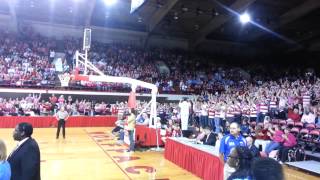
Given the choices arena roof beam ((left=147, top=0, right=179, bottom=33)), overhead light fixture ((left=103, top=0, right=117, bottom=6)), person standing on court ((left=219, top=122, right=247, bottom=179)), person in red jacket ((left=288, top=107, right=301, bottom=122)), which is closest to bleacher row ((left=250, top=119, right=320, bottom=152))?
person in red jacket ((left=288, top=107, right=301, bottom=122))

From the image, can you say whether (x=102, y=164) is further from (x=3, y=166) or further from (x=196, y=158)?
(x=3, y=166)

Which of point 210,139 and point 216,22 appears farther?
point 216,22

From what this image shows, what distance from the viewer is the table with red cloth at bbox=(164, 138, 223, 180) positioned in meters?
7.75

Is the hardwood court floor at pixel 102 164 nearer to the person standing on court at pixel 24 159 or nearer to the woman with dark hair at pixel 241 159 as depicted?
the person standing on court at pixel 24 159

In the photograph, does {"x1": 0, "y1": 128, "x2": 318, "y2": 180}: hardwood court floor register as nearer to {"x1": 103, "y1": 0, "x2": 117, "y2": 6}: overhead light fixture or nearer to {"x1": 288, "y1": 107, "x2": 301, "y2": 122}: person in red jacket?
{"x1": 288, "y1": 107, "x2": 301, "y2": 122}: person in red jacket

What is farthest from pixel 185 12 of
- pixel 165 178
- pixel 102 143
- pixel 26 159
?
pixel 26 159

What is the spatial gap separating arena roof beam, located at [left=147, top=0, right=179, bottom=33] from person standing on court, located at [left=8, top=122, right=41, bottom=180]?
19.3 m

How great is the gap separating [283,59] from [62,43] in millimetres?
21708

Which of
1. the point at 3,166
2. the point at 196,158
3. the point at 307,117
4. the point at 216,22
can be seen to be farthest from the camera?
the point at 216,22

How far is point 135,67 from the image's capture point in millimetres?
27766

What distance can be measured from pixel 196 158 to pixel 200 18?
67.6ft

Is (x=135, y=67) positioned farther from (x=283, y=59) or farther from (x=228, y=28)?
(x=283, y=59)

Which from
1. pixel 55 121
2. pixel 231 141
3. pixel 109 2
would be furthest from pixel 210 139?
pixel 109 2

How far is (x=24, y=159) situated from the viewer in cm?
379
